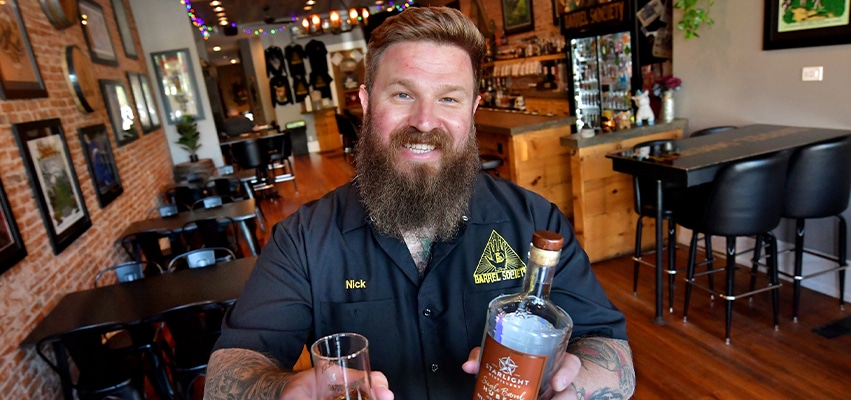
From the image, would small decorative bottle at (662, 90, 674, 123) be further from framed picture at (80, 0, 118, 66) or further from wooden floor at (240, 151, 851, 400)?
framed picture at (80, 0, 118, 66)

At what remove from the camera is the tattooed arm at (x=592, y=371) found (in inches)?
34.8

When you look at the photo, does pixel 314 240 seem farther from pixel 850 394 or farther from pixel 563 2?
pixel 563 2

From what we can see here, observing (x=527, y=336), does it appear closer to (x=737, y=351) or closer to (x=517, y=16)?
(x=737, y=351)

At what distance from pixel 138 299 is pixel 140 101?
427 centimetres

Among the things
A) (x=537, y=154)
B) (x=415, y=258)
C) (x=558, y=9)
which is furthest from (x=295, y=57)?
(x=415, y=258)

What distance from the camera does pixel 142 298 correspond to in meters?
2.64

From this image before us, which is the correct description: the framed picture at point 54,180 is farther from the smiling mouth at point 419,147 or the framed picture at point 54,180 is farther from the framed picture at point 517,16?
the framed picture at point 517,16

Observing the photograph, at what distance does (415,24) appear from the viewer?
114 centimetres

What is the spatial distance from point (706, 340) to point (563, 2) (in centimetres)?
460

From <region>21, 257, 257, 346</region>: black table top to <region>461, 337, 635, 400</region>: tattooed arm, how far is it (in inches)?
72.6

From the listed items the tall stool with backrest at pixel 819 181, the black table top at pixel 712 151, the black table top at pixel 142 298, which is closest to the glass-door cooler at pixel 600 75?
the black table top at pixel 712 151

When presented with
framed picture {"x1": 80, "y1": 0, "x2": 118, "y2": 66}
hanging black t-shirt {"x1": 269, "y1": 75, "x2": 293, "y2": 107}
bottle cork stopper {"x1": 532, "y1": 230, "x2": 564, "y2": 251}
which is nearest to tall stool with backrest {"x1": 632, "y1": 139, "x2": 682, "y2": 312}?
bottle cork stopper {"x1": 532, "y1": 230, "x2": 564, "y2": 251}

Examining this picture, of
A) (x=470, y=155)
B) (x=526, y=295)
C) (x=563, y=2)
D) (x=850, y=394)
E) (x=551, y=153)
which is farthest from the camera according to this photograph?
(x=563, y=2)

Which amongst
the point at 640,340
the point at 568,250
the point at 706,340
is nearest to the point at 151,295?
the point at 568,250
